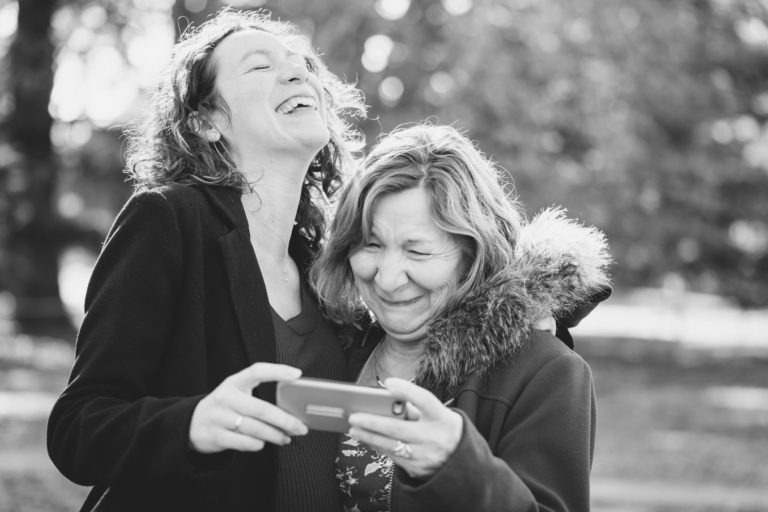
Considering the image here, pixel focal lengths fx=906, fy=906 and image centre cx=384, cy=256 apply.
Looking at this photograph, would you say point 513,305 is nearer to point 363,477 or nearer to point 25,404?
point 363,477

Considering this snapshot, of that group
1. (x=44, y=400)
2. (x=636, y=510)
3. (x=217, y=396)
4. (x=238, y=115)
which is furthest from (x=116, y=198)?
(x=217, y=396)

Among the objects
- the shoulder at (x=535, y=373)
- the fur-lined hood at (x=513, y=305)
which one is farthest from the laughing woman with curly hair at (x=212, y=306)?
the shoulder at (x=535, y=373)

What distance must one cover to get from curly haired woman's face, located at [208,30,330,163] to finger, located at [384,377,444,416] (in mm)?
1281

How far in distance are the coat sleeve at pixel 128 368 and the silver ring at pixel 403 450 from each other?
0.51 metres

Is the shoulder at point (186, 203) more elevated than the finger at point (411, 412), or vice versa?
the shoulder at point (186, 203)

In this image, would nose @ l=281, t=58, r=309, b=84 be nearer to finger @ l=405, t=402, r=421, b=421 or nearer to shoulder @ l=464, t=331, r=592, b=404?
shoulder @ l=464, t=331, r=592, b=404

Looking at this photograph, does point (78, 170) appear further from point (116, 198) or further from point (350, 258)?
point (350, 258)

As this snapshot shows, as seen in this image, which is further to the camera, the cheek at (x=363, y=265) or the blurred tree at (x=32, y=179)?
the blurred tree at (x=32, y=179)

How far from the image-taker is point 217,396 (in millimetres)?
2029

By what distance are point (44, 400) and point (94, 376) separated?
10540 mm

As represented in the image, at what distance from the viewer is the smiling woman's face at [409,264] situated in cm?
271

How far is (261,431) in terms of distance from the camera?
76.8 inches

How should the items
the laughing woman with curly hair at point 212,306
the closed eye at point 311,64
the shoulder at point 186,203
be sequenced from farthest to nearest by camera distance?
the closed eye at point 311,64 < the shoulder at point 186,203 < the laughing woman with curly hair at point 212,306

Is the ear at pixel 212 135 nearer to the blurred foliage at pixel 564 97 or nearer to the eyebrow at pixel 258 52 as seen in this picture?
the eyebrow at pixel 258 52
